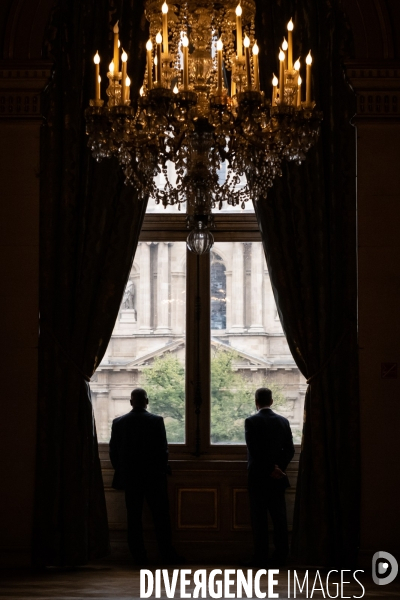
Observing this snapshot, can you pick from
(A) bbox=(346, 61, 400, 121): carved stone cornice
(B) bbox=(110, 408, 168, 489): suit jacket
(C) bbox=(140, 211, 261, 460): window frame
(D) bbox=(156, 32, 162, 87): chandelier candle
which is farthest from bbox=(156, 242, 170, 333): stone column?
(D) bbox=(156, 32, 162, 87): chandelier candle

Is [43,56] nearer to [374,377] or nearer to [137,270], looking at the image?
[137,270]

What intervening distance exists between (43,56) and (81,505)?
359 centimetres

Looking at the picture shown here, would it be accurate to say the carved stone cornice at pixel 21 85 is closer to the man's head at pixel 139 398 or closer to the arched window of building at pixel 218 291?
the arched window of building at pixel 218 291

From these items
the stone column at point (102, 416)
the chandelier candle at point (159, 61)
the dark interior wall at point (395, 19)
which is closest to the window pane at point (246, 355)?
the stone column at point (102, 416)

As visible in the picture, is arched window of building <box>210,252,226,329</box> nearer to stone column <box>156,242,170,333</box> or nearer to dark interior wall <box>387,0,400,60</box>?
stone column <box>156,242,170,333</box>

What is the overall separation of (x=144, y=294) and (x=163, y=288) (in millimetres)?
169

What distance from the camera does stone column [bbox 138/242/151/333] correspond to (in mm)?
6941

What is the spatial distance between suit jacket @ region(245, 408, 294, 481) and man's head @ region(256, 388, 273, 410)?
0.05 meters

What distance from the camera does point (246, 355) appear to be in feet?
22.6

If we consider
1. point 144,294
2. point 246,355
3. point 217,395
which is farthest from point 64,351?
point 246,355

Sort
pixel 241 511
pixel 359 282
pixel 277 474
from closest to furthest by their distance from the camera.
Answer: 1. pixel 277 474
2. pixel 359 282
3. pixel 241 511

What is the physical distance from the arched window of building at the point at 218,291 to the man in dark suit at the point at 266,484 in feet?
3.12

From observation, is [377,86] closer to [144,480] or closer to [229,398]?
[229,398]

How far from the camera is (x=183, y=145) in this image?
4324 millimetres
